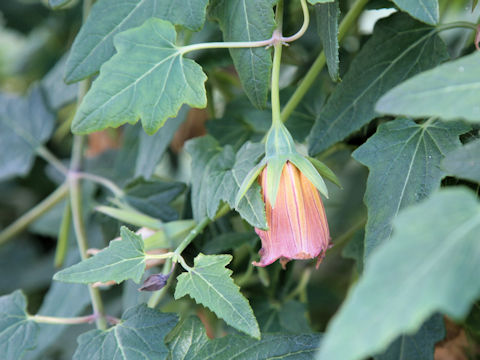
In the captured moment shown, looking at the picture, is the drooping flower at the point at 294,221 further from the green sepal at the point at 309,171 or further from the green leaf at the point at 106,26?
the green leaf at the point at 106,26

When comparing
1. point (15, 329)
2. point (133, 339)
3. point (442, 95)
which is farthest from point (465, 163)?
point (15, 329)

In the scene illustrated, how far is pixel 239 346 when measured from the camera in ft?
1.36

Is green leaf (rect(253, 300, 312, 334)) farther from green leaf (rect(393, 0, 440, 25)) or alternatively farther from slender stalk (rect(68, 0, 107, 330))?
green leaf (rect(393, 0, 440, 25))

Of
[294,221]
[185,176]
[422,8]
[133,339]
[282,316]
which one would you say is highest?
[422,8]

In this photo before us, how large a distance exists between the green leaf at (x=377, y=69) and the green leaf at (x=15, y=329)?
283 millimetres

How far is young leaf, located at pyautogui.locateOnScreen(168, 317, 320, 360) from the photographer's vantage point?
405mm

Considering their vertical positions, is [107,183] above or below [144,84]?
below

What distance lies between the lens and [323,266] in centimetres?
105

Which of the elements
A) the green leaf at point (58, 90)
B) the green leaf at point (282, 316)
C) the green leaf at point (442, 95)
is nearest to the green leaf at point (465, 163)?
the green leaf at point (442, 95)

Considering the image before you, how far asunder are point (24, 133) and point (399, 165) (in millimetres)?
550

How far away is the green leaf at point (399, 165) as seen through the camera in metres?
0.36

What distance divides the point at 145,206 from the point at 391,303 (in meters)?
0.37

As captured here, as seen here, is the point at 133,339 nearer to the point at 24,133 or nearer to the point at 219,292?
the point at 219,292

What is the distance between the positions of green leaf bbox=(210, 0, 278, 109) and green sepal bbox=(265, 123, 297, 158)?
4 cm
